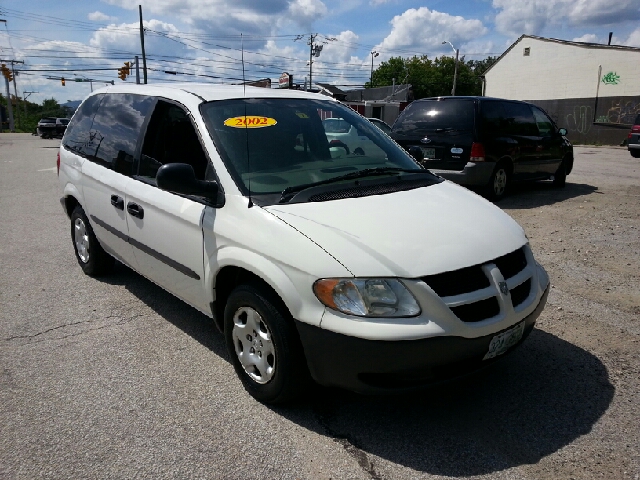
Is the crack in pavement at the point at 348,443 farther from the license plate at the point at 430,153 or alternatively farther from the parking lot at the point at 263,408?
the license plate at the point at 430,153

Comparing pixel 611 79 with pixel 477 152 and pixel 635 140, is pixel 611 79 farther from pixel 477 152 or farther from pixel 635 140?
pixel 477 152

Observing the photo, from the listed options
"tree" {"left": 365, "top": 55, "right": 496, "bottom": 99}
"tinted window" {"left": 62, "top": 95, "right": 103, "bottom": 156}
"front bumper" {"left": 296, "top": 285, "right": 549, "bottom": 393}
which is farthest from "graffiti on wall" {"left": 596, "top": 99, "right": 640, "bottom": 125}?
"tree" {"left": 365, "top": 55, "right": 496, "bottom": 99}

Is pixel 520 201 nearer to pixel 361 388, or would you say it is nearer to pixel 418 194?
pixel 418 194

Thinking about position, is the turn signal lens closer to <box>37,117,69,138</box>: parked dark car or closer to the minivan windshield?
the minivan windshield

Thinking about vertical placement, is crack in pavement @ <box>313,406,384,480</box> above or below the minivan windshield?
below

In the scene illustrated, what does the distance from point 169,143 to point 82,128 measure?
182cm

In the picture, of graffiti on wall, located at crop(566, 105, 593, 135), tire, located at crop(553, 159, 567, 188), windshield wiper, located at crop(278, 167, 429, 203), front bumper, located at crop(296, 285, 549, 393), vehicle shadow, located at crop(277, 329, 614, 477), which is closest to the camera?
front bumper, located at crop(296, 285, 549, 393)

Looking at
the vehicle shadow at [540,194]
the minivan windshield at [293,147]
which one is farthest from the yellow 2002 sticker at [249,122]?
the vehicle shadow at [540,194]

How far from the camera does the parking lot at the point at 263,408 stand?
100 inches

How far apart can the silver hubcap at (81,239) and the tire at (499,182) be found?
6.43 meters

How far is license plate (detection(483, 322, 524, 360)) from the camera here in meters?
2.71

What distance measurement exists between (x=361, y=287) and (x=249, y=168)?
119 centimetres

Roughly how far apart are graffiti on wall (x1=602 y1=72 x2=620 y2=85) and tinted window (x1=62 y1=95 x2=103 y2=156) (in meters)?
34.7

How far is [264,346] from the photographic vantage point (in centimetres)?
293
